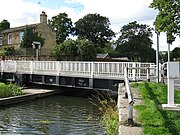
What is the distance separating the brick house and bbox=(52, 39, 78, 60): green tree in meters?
6.90

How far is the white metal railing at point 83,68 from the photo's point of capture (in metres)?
14.9

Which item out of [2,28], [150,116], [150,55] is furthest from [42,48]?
[150,116]

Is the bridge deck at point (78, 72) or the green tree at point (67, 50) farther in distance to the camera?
the green tree at point (67, 50)

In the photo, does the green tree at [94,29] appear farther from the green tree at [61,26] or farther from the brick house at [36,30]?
the brick house at [36,30]

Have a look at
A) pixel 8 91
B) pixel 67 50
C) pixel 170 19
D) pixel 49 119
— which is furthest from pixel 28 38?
pixel 49 119

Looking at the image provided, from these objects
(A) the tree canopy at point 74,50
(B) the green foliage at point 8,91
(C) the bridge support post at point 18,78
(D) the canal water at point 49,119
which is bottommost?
(D) the canal water at point 49,119

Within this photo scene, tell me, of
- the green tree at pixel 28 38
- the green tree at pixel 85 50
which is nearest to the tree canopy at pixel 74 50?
the green tree at pixel 85 50

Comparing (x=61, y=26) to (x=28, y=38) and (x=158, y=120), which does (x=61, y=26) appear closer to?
(x=28, y=38)

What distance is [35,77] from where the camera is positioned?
19.7 meters

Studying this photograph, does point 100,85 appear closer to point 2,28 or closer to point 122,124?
point 122,124

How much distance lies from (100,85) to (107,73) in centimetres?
84

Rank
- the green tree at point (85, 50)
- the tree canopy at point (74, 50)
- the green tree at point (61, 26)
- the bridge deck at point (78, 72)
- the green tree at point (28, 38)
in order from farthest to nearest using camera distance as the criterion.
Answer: the green tree at point (61, 26) < the green tree at point (28, 38) < the tree canopy at point (74, 50) < the green tree at point (85, 50) < the bridge deck at point (78, 72)

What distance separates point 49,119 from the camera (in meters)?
10.9

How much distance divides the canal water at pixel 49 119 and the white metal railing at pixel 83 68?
2.20 m
